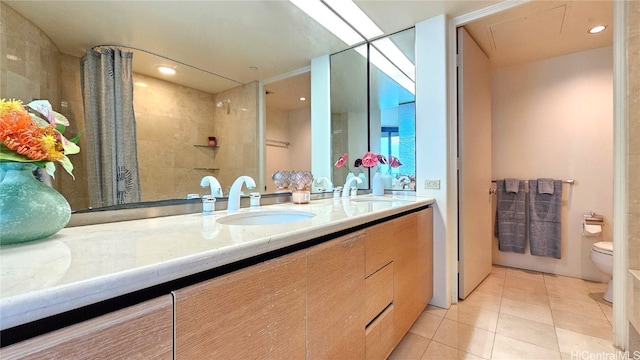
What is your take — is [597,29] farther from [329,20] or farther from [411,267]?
[411,267]

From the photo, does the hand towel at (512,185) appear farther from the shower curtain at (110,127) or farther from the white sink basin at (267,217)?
the shower curtain at (110,127)

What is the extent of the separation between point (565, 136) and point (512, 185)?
2.10 ft

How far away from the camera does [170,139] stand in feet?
3.70

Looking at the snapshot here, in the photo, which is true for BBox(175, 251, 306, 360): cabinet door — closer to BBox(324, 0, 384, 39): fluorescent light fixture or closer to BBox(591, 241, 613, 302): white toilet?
BBox(324, 0, 384, 39): fluorescent light fixture

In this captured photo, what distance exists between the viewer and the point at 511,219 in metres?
2.76

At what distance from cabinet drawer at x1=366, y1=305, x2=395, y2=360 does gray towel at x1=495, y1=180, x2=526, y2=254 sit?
83.6 inches

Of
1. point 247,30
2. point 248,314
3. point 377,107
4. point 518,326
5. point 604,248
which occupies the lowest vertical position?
point 518,326

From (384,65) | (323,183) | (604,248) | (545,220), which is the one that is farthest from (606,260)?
(384,65)

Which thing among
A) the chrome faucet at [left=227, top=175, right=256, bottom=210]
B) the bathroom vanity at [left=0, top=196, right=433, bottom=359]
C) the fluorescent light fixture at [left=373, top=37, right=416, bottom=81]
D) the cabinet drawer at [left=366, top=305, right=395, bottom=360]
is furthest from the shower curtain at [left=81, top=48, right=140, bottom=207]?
the fluorescent light fixture at [left=373, top=37, right=416, bottom=81]

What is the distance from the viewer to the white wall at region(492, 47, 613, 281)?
7.91 feet

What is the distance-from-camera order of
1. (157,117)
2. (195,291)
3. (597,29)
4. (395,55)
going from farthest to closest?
(395,55) < (597,29) < (157,117) < (195,291)

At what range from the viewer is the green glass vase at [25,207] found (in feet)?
1.96

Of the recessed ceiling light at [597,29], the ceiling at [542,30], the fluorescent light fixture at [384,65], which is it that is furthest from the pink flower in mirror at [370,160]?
the recessed ceiling light at [597,29]

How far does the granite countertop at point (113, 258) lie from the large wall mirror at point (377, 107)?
1502 millimetres
